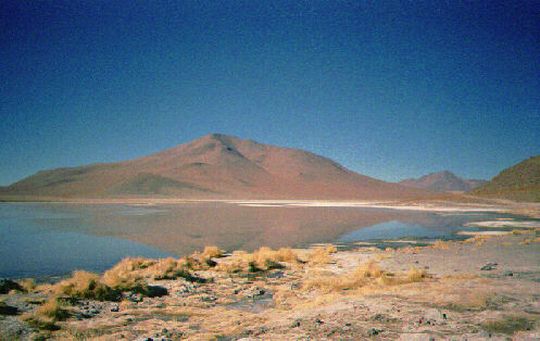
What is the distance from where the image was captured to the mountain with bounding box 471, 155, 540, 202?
6088cm

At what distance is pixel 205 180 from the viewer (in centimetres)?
14250

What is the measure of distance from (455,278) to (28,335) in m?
10.3

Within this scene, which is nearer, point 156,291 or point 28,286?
point 28,286

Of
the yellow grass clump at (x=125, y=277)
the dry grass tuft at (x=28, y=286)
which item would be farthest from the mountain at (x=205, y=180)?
the dry grass tuft at (x=28, y=286)

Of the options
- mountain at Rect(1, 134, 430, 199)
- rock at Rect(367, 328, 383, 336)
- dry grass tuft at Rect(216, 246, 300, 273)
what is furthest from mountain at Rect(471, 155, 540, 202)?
rock at Rect(367, 328, 383, 336)

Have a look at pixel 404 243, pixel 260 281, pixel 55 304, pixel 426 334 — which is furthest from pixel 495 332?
pixel 404 243

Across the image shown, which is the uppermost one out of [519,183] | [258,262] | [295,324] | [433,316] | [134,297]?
[519,183]

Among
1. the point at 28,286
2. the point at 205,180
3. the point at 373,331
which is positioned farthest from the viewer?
the point at 205,180

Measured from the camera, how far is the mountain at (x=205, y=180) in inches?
4879

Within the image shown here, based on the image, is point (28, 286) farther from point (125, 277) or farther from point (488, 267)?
point (488, 267)

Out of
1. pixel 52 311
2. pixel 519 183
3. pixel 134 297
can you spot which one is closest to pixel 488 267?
pixel 134 297

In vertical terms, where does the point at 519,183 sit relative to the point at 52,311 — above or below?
above

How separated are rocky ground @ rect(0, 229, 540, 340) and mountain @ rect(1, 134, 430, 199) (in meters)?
106

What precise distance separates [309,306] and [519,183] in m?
76.7
